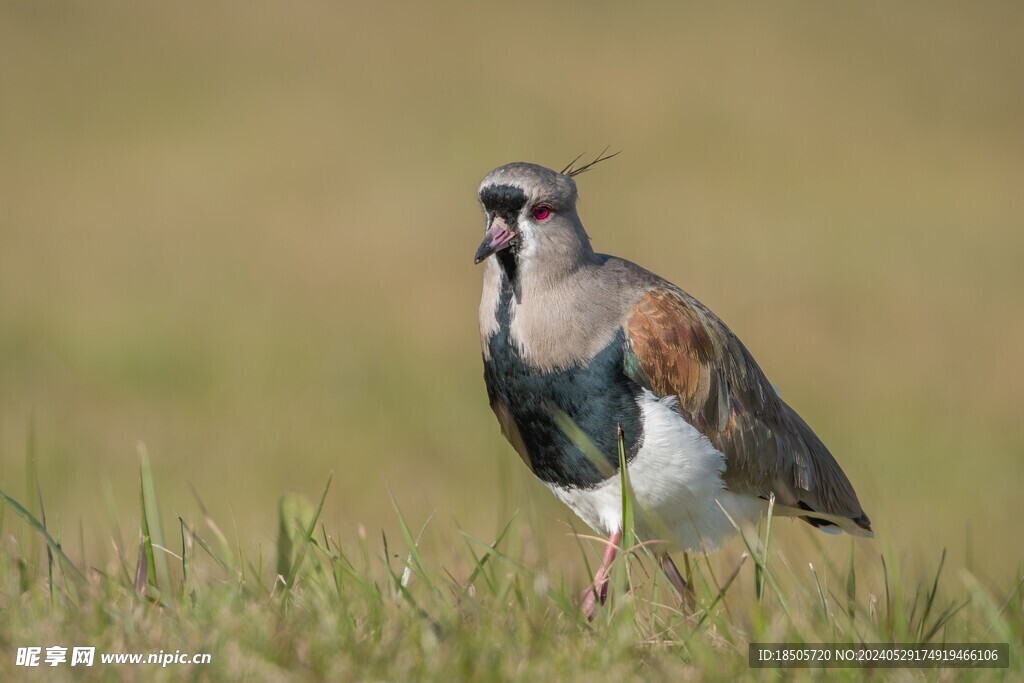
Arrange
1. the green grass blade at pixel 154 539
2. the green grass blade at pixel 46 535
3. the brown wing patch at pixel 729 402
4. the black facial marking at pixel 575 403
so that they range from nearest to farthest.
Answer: the green grass blade at pixel 46 535 < the green grass blade at pixel 154 539 < the black facial marking at pixel 575 403 < the brown wing patch at pixel 729 402

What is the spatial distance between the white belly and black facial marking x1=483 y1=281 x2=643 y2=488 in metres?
0.05

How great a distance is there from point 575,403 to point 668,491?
18.9 inches

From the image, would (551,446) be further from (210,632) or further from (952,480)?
(952,480)

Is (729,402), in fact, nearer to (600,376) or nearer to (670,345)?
(670,345)

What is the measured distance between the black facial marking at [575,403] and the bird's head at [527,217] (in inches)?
8.1

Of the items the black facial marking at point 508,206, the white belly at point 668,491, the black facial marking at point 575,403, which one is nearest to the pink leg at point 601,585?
the white belly at point 668,491

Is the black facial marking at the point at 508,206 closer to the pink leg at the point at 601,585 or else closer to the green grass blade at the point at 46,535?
the pink leg at the point at 601,585

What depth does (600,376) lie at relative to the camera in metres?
4.69

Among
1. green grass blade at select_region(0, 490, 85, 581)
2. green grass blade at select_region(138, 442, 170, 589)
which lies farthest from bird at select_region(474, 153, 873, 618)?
green grass blade at select_region(0, 490, 85, 581)

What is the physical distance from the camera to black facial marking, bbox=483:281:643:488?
4668 mm

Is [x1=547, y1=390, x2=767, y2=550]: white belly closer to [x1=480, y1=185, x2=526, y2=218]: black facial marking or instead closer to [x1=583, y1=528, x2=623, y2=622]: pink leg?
[x1=583, y1=528, x2=623, y2=622]: pink leg

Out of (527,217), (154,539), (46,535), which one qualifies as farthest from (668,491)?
(46,535)

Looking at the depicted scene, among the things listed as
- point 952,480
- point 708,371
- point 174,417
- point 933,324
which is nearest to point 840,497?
point 708,371

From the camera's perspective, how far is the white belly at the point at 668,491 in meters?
4.71
